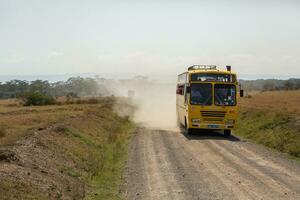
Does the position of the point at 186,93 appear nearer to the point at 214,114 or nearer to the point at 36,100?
the point at 214,114

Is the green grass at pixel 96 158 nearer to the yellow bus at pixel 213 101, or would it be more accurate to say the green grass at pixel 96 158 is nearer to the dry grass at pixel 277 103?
the yellow bus at pixel 213 101

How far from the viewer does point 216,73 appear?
30.9 metres

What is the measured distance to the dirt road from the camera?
46.2 ft

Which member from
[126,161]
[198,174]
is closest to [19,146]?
[126,161]

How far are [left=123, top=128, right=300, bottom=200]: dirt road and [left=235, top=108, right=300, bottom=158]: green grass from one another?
1.16 metres

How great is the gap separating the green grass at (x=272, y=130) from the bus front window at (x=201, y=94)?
3.75 metres

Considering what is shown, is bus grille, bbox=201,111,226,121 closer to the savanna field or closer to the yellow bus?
the yellow bus

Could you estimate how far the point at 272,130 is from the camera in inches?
1212

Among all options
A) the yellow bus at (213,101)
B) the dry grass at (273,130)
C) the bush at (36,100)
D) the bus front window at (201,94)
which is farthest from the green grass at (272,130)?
the bush at (36,100)

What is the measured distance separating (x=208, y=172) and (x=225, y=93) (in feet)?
44.8

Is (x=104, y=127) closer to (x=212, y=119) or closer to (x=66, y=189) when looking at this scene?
(x=212, y=119)

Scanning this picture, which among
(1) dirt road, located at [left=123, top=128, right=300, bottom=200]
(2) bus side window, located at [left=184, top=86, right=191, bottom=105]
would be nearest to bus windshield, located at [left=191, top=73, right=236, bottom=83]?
(2) bus side window, located at [left=184, top=86, right=191, bottom=105]

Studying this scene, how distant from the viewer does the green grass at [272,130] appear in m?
25.0

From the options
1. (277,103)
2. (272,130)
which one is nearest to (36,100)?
(277,103)
